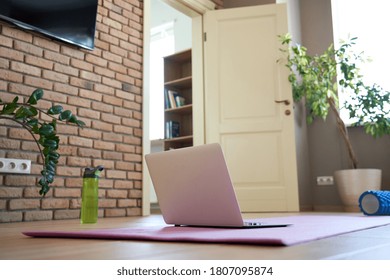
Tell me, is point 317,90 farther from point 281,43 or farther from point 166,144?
point 166,144

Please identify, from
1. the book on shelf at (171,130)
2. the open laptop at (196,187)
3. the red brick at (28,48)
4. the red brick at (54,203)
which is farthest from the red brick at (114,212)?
the book on shelf at (171,130)

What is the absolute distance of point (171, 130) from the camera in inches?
201

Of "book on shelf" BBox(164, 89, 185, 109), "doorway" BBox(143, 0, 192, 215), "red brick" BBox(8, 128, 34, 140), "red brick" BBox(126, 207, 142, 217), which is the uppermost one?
"doorway" BBox(143, 0, 192, 215)

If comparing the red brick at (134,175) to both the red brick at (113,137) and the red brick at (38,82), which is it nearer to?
the red brick at (113,137)

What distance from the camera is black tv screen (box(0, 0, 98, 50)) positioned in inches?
106

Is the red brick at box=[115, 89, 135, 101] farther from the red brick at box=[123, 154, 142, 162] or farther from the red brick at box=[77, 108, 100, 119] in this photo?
the red brick at box=[123, 154, 142, 162]

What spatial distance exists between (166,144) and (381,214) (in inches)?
120

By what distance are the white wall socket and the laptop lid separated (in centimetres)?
127

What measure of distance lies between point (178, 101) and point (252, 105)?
1197 millimetres

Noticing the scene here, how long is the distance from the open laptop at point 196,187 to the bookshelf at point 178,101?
10.6 ft

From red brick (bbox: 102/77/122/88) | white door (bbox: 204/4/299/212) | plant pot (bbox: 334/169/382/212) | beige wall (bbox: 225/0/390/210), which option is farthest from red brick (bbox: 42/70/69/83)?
plant pot (bbox: 334/169/382/212)

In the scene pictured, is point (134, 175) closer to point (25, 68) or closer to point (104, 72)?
point (104, 72)

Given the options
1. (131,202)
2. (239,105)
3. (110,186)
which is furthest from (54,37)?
(239,105)

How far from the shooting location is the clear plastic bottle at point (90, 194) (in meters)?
2.36
